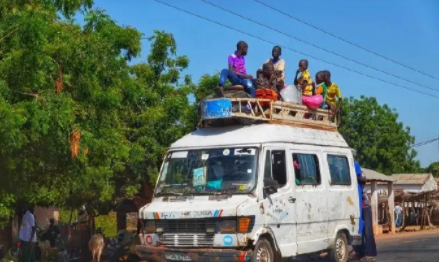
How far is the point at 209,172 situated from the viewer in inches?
426

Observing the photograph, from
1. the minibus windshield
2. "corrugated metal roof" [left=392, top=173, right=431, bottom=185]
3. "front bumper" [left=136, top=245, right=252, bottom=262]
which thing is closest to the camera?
"front bumper" [left=136, top=245, right=252, bottom=262]

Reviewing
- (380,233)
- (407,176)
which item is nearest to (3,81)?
(380,233)

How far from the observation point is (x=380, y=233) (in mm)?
31438

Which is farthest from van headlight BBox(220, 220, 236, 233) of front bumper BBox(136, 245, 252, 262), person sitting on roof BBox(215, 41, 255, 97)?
person sitting on roof BBox(215, 41, 255, 97)

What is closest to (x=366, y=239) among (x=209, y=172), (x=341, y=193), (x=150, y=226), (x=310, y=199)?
(x=341, y=193)

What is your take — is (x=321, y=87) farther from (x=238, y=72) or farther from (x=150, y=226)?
(x=150, y=226)

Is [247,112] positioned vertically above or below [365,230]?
above

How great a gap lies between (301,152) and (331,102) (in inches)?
104

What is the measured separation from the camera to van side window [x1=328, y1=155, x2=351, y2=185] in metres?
12.5

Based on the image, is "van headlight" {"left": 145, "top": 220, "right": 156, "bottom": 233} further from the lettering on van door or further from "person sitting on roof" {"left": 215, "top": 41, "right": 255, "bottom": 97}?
"person sitting on roof" {"left": 215, "top": 41, "right": 255, "bottom": 97}

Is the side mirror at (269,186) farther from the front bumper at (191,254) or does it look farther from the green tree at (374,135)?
the green tree at (374,135)

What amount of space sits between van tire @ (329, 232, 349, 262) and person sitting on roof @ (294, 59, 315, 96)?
2.91 m

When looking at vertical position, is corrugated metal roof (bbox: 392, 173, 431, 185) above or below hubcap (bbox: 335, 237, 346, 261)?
above

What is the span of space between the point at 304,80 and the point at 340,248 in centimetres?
350
